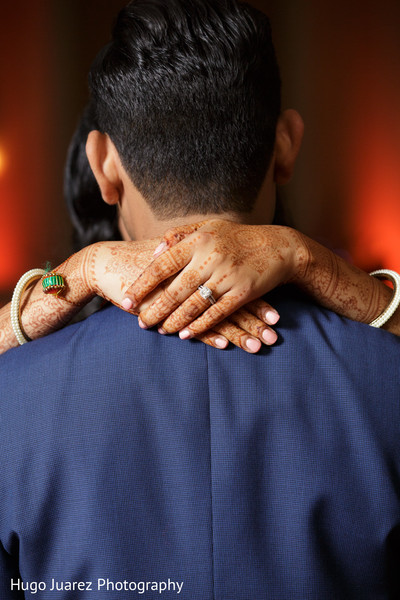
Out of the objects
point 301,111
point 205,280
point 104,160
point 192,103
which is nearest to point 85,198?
point 104,160

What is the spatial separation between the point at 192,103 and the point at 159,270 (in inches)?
9.2

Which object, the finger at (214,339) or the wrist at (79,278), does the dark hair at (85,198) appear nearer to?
the wrist at (79,278)

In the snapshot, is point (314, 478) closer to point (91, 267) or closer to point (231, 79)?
point (91, 267)

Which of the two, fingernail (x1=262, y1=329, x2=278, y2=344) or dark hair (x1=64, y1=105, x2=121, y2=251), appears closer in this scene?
fingernail (x1=262, y1=329, x2=278, y2=344)

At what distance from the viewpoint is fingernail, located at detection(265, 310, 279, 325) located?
699 millimetres

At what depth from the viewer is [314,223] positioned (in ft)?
9.21

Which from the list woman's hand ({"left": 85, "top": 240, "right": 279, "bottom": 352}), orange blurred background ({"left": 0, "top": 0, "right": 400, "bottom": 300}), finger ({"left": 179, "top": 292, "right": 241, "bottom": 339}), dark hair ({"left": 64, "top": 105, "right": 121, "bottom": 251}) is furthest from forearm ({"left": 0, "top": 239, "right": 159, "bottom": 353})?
orange blurred background ({"left": 0, "top": 0, "right": 400, "bottom": 300})

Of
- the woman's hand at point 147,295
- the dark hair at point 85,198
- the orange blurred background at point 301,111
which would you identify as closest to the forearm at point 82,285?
the woman's hand at point 147,295

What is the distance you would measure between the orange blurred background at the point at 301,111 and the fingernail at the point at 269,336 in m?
2.12

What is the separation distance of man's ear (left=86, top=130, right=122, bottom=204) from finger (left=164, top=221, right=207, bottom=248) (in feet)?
0.57

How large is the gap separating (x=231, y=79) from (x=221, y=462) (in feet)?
1.55

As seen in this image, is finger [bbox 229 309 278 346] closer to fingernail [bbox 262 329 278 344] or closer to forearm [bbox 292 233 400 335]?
fingernail [bbox 262 329 278 344]

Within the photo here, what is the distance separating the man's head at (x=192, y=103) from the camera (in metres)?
0.76

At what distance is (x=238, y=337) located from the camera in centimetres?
68
